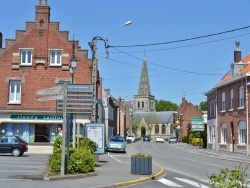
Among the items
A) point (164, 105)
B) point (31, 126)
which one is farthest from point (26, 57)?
point (164, 105)

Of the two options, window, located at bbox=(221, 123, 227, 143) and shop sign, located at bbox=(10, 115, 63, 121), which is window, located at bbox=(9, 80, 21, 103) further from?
window, located at bbox=(221, 123, 227, 143)

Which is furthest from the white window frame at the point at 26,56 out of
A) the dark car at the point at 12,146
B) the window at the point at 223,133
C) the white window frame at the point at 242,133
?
the window at the point at 223,133

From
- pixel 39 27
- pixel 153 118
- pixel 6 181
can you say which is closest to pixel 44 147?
pixel 39 27

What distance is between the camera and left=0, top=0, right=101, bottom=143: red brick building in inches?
1571

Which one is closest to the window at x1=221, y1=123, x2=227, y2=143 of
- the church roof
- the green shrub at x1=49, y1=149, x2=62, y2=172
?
the green shrub at x1=49, y1=149, x2=62, y2=172

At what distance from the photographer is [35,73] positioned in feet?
133

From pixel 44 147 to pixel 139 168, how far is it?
73.0 feet

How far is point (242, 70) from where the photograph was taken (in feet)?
146

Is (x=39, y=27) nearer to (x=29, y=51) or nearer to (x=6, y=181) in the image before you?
(x=29, y=51)

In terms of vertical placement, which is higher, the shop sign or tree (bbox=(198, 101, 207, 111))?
tree (bbox=(198, 101, 207, 111))

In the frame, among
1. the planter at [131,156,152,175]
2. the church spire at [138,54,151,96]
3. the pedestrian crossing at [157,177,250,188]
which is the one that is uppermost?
the church spire at [138,54,151,96]

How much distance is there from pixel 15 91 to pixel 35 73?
242 cm

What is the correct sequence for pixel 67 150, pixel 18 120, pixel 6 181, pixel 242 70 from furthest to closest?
pixel 242 70 → pixel 18 120 → pixel 67 150 → pixel 6 181

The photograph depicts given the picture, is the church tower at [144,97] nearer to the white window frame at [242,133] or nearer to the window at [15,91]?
the white window frame at [242,133]
